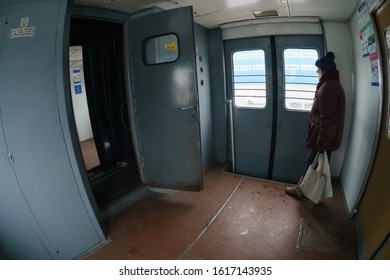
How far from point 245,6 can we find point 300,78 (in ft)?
5.04

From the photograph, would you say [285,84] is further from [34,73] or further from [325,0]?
[34,73]

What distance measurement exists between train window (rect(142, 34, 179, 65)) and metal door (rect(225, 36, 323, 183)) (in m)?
1.53

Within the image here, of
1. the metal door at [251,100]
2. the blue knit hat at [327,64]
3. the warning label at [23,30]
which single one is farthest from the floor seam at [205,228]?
the warning label at [23,30]

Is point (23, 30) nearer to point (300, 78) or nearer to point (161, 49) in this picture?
point (161, 49)

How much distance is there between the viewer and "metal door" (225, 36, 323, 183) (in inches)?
134

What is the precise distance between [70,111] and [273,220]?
101 inches

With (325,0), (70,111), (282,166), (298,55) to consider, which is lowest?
(282,166)

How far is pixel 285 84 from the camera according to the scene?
352 cm

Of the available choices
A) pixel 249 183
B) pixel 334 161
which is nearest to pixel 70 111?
pixel 249 183

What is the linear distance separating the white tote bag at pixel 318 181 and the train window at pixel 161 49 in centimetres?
224

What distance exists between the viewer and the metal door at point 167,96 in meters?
2.49

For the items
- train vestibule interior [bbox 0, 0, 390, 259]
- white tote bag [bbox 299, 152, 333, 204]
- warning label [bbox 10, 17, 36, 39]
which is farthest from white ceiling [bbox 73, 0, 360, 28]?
white tote bag [bbox 299, 152, 333, 204]

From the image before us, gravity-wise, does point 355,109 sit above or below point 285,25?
below

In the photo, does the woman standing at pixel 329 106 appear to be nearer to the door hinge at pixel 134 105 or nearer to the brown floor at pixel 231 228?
the brown floor at pixel 231 228
